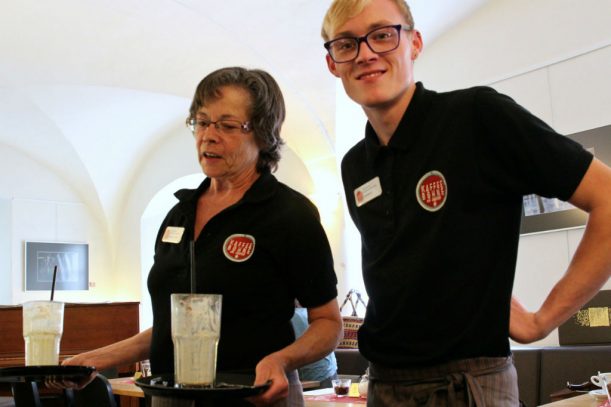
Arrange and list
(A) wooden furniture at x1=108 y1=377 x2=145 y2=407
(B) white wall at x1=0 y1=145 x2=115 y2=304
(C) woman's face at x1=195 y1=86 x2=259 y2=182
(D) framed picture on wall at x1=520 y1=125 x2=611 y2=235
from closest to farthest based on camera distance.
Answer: (C) woman's face at x1=195 y1=86 x2=259 y2=182 → (A) wooden furniture at x1=108 y1=377 x2=145 y2=407 → (D) framed picture on wall at x1=520 y1=125 x2=611 y2=235 → (B) white wall at x1=0 y1=145 x2=115 y2=304

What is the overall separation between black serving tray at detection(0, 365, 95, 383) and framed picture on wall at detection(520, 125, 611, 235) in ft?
16.1

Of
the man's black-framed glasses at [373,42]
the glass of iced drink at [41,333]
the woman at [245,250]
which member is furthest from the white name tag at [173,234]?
the man's black-framed glasses at [373,42]

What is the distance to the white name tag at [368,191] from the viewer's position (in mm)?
1443

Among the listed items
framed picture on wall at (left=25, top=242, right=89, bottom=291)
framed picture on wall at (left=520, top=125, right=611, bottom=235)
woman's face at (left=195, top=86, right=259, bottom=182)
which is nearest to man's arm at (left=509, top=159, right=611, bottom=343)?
woman's face at (left=195, top=86, right=259, bottom=182)

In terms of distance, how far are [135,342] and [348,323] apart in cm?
478

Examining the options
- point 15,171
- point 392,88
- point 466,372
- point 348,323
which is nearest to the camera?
point 466,372

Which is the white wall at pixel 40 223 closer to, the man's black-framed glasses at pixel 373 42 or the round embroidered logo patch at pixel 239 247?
the round embroidered logo patch at pixel 239 247

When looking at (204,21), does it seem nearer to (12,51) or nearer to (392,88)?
(12,51)

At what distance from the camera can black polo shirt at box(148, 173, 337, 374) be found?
1571mm

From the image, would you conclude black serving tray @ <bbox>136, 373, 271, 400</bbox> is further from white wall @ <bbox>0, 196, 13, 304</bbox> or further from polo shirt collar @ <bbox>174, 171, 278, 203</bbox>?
white wall @ <bbox>0, 196, 13, 304</bbox>

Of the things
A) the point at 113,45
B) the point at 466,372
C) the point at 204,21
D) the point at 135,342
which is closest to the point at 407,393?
the point at 466,372

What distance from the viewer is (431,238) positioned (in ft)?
4.28

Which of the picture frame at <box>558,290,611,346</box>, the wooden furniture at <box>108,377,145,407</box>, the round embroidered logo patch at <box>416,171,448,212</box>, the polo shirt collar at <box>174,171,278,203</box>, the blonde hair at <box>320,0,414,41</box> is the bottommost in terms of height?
the wooden furniture at <box>108,377,145,407</box>

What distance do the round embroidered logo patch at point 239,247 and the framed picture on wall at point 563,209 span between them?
4657 millimetres
